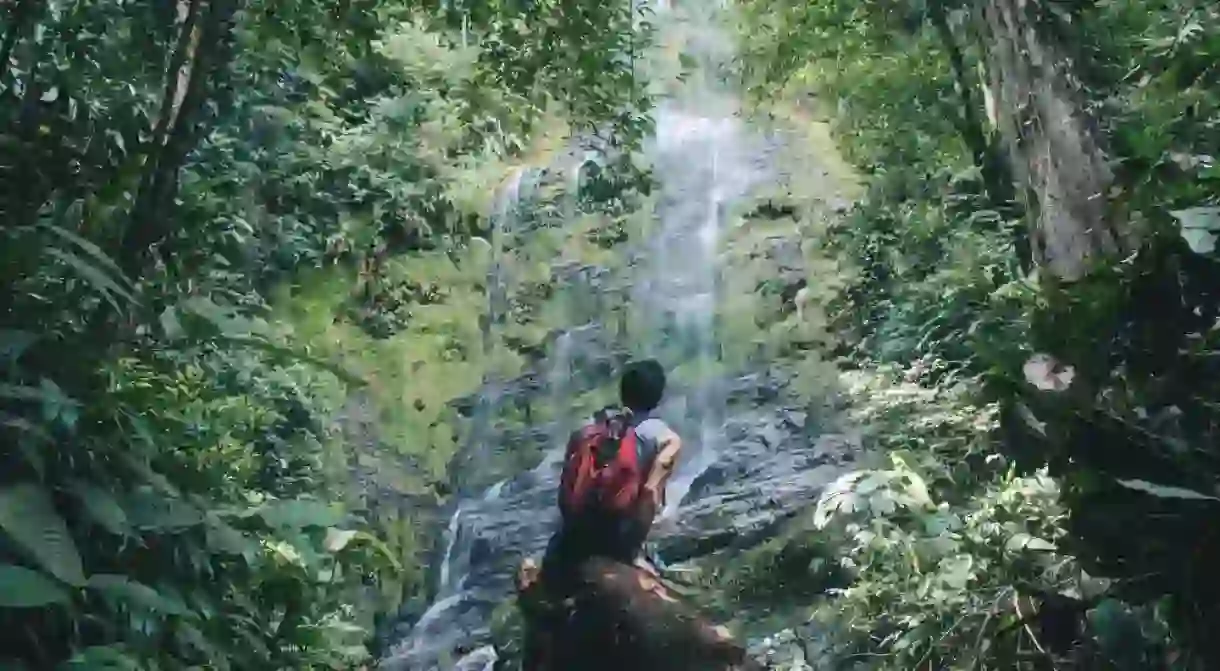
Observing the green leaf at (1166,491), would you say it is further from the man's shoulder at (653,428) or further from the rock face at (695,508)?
the man's shoulder at (653,428)

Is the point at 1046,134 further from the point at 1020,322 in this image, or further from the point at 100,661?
the point at 100,661

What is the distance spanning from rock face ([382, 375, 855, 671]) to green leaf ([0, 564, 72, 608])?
152cm

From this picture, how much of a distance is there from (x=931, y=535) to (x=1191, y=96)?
1.05 m

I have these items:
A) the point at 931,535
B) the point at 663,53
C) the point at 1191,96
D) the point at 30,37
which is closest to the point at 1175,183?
the point at 1191,96

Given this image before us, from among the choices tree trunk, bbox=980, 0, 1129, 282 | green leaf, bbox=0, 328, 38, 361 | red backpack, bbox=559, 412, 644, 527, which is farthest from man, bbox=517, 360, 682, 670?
green leaf, bbox=0, 328, 38, 361

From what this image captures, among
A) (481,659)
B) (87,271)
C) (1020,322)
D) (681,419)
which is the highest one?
(87,271)

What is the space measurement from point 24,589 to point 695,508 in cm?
170

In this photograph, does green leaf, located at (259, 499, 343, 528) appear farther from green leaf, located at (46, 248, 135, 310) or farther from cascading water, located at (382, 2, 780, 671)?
cascading water, located at (382, 2, 780, 671)

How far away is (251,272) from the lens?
3.28 metres

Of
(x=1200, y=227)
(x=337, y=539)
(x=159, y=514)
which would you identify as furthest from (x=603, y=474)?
(x=1200, y=227)

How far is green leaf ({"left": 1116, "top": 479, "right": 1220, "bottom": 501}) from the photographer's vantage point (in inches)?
54.4

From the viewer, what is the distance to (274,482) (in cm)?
309

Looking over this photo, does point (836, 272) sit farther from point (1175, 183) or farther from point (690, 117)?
point (1175, 183)

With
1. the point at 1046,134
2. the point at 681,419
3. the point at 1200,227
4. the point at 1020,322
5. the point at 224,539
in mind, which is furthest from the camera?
the point at 681,419
